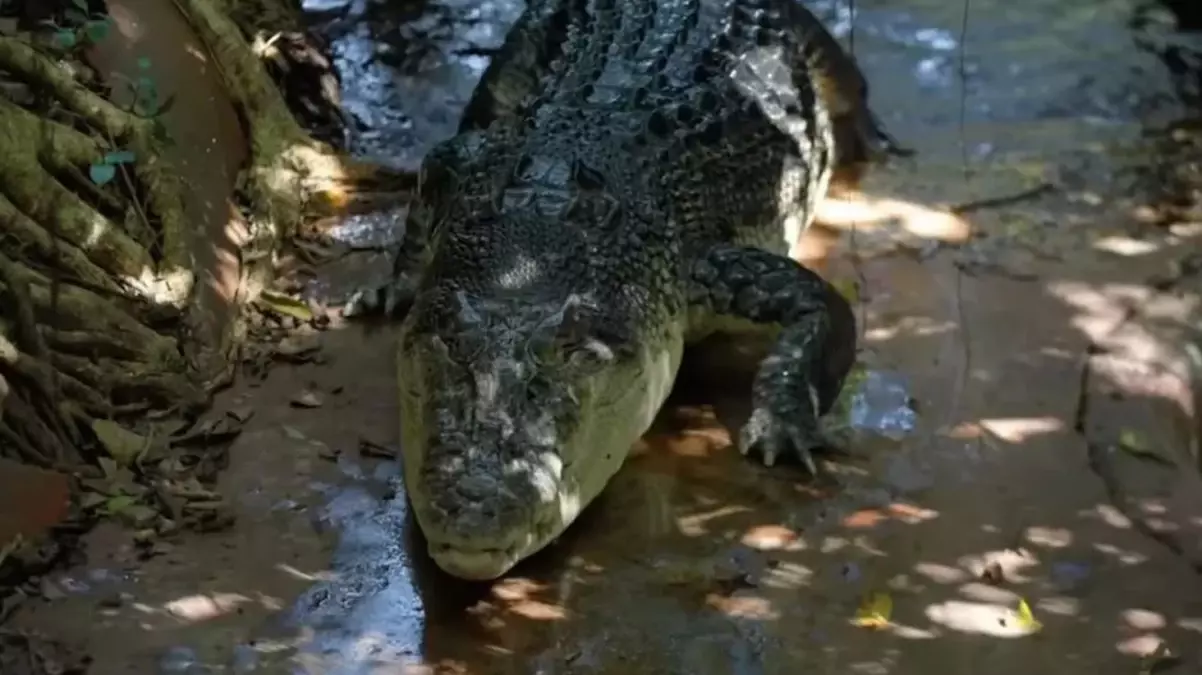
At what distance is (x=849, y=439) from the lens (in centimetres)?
393

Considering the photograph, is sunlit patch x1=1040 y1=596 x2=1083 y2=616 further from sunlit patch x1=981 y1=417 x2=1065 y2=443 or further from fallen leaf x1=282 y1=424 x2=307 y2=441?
fallen leaf x1=282 y1=424 x2=307 y2=441

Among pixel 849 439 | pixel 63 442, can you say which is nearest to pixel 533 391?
pixel 849 439

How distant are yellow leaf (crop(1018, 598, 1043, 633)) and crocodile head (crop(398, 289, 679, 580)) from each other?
110cm

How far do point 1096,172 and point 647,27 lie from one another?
73.6 inches

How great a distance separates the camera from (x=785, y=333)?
411 cm

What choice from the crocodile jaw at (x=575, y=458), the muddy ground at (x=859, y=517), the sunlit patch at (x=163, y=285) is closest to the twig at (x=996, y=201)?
the muddy ground at (x=859, y=517)

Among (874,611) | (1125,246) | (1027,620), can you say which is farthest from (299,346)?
(1125,246)

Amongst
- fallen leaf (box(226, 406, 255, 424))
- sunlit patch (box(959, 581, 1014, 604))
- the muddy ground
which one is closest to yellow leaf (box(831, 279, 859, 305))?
the muddy ground

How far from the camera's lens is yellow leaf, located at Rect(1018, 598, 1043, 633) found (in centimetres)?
323

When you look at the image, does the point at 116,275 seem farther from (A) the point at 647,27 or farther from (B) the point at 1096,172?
(B) the point at 1096,172

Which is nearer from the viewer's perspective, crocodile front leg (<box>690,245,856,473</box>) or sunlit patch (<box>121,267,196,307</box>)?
crocodile front leg (<box>690,245,856,473</box>)

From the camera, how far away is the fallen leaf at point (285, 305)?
14.7ft

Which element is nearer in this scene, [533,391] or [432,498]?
[432,498]

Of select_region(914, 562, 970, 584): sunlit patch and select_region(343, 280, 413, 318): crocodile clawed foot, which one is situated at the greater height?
select_region(343, 280, 413, 318): crocodile clawed foot
